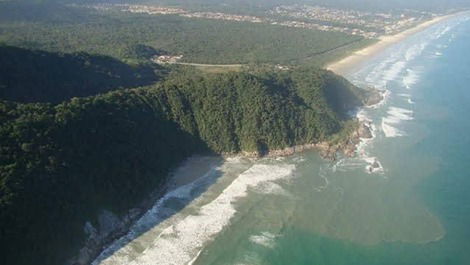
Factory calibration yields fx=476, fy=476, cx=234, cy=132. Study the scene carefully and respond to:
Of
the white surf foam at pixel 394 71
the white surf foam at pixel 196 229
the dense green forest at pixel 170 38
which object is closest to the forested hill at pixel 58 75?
the dense green forest at pixel 170 38

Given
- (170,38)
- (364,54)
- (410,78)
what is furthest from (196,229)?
(170,38)

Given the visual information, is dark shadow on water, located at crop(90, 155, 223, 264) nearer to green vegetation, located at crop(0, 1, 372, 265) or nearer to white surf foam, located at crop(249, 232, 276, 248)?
green vegetation, located at crop(0, 1, 372, 265)

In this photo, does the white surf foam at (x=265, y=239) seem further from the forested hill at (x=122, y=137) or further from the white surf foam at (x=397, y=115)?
the white surf foam at (x=397, y=115)

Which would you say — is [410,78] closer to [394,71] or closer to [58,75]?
[394,71]

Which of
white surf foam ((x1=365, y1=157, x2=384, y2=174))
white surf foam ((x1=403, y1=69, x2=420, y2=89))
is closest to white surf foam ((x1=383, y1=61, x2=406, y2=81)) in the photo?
white surf foam ((x1=403, y1=69, x2=420, y2=89))

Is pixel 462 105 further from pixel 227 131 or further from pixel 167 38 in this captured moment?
pixel 167 38
